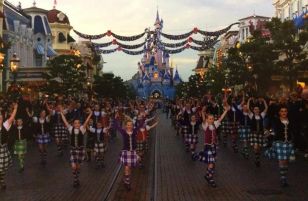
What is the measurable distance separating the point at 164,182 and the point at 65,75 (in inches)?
1433

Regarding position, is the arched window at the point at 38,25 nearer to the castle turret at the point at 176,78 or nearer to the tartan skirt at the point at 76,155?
the tartan skirt at the point at 76,155

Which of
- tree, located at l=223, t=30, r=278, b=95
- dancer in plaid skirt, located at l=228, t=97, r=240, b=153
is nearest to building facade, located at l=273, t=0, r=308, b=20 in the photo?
tree, located at l=223, t=30, r=278, b=95

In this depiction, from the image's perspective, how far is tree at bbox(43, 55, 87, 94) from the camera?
47.2 m

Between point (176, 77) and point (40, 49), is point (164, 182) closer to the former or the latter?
point (40, 49)

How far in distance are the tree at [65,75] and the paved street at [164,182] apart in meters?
28.8

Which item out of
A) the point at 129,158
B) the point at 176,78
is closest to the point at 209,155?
the point at 129,158

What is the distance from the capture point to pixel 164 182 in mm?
13430

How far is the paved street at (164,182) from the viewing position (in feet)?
38.1

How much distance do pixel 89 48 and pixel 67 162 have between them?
92.7 metres

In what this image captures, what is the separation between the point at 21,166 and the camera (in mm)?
15758

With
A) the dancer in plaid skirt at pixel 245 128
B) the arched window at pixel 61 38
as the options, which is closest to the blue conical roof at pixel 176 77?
the arched window at pixel 61 38

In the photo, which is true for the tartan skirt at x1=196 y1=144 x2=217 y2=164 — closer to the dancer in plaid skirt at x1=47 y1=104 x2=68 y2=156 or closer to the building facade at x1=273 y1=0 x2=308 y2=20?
the dancer in plaid skirt at x1=47 y1=104 x2=68 y2=156

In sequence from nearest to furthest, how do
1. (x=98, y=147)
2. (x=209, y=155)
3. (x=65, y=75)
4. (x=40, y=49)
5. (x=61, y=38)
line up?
(x=209, y=155) < (x=98, y=147) < (x=65, y=75) < (x=40, y=49) < (x=61, y=38)

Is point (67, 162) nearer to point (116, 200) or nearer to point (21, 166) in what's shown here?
point (21, 166)
